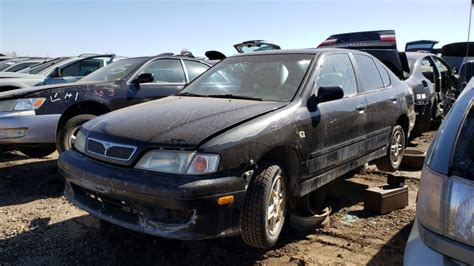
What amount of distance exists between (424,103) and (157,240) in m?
5.64

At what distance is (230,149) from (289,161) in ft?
2.35

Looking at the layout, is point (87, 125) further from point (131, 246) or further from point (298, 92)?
point (298, 92)

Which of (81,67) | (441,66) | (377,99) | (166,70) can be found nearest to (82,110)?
(166,70)

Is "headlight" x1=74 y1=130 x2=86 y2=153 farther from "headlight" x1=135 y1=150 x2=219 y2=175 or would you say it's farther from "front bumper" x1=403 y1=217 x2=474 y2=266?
"front bumper" x1=403 y1=217 x2=474 y2=266

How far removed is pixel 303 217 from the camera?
11.8ft

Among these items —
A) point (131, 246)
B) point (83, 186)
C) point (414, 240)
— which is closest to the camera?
point (414, 240)

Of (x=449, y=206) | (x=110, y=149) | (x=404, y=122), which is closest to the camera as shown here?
(x=449, y=206)

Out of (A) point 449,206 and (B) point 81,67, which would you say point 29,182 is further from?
(A) point 449,206

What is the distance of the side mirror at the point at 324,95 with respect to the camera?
11.3 feet

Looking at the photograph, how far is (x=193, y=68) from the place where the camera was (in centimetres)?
703

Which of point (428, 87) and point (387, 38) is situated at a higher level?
point (387, 38)

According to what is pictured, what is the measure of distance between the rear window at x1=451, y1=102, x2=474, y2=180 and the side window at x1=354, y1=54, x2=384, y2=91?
2.65 metres

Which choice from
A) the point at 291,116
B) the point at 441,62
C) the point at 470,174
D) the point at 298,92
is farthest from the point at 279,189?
the point at 441,62

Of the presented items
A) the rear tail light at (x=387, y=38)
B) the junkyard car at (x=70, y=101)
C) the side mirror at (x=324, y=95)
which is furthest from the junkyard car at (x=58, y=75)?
the side mirror at (x=324, y=95)
